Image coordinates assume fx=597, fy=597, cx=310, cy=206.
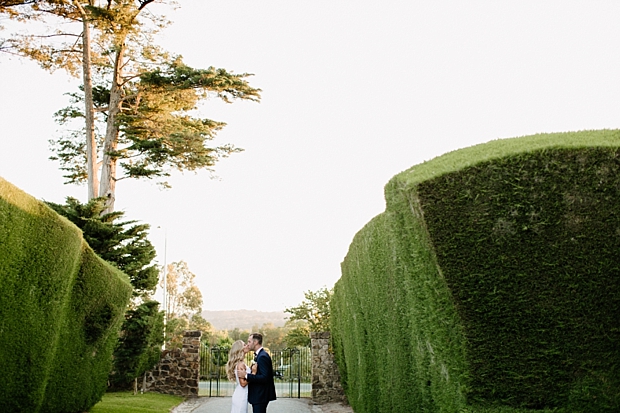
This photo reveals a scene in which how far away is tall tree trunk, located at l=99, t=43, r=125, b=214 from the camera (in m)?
22.5

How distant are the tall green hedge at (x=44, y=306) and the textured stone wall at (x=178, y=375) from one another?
438 inches

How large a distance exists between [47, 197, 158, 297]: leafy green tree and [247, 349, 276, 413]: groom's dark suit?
10.5 m

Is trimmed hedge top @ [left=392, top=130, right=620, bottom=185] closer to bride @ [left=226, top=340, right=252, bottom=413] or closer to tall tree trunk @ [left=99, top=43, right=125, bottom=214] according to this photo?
bride @ [left=226, top=340, right=252, bottom=413]

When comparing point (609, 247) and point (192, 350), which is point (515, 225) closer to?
point (609, 247)

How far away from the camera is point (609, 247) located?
4.43 metres

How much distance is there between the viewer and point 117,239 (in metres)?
18.3

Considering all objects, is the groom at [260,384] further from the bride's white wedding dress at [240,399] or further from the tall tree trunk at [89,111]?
the tall tree trunk at [89,111]

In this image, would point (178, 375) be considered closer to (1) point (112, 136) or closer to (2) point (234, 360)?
(1) point (112, 136)

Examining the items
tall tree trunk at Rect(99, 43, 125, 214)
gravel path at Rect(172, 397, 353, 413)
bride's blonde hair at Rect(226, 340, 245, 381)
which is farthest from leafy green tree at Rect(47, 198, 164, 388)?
bride's blonde hair at Rect(226, 340, 245, 381)

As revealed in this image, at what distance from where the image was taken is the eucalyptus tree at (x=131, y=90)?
2138 cm

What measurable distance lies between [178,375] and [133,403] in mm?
5651

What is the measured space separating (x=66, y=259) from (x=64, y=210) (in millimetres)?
9083

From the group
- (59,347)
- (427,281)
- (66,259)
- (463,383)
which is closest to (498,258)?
(427,281)

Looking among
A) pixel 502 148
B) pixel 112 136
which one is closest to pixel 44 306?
pixel 502 148
